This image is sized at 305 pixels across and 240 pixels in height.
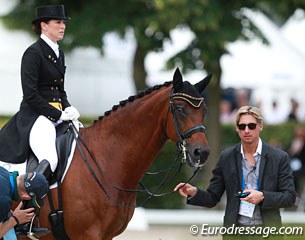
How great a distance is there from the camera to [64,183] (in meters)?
7.45

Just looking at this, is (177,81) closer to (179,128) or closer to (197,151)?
(179,128)

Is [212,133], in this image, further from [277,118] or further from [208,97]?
[277,118]

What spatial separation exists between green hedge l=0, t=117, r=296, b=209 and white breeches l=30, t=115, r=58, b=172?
776 centimetres

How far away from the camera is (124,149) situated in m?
7.60

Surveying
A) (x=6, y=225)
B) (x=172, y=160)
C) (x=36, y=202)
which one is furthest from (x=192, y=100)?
(x=172, y=160)

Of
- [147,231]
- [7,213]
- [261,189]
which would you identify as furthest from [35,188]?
[147,231]

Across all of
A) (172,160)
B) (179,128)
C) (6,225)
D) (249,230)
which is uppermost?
(179,128)

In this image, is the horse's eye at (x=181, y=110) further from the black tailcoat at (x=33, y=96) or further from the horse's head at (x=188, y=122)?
the black tailcoat at (x=33, y=96)

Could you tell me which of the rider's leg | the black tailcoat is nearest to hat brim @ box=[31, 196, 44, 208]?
the rider's leg

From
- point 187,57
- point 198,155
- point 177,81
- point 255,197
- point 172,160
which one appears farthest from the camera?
point 172,160

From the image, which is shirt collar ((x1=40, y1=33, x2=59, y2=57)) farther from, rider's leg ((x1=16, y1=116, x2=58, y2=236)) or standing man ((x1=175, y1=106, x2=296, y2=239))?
standing man ((x1=175, y1=106, x2=296, y2=239))

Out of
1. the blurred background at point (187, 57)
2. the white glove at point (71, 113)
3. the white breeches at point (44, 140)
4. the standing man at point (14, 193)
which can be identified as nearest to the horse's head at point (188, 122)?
the white glove at point (71, 113)

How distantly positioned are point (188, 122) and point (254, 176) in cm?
77

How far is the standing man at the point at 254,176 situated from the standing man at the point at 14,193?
1.52 meters
